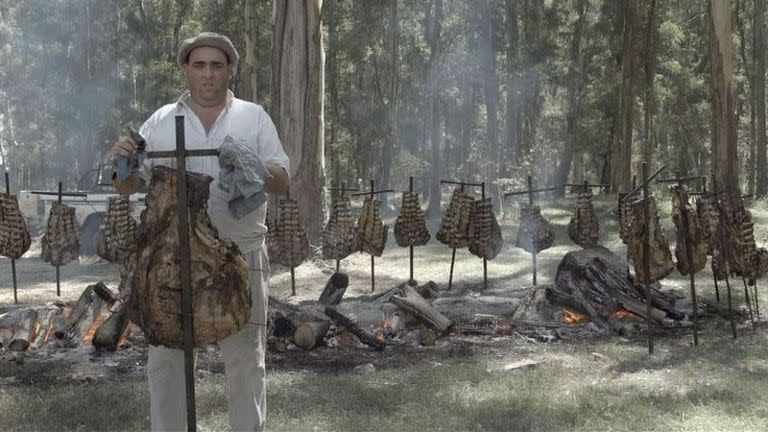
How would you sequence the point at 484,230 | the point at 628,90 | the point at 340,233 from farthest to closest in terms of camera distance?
the point at 628,90, the point at 340,233, the point at 484,230

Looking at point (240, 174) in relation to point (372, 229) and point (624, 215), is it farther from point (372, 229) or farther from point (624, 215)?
point (624, 215)

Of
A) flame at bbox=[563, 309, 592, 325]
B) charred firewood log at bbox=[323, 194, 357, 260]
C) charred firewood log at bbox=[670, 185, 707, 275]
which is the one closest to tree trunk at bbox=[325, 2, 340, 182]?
charred firewood log at bbox=[323, 194, 357, 260]

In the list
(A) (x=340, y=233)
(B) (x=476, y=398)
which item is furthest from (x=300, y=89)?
(B) (x=476, y=398)

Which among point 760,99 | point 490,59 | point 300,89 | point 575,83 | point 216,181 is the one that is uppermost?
point 490,59

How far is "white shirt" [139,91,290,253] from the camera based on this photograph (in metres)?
3.72

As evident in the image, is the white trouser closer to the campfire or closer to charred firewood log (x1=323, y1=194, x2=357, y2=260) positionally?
the campfire

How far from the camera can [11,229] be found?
905 cm

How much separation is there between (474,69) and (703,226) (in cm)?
3461

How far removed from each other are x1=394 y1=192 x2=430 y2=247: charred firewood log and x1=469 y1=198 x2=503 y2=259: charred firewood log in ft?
2.00

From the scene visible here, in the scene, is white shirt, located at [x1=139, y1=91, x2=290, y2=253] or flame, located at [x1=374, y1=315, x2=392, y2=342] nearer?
white shirt, located at [x1=139, y1=91, x2=290, y2=253]

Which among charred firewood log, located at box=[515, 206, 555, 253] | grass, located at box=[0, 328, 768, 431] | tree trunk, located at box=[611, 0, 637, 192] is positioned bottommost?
grass, located at box=[0, 328, 768, 431]

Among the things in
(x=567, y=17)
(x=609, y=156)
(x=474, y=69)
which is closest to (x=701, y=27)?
(x=567, y=17)

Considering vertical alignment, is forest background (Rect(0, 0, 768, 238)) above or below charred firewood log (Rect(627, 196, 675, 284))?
above

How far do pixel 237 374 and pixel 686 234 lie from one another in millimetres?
4894
